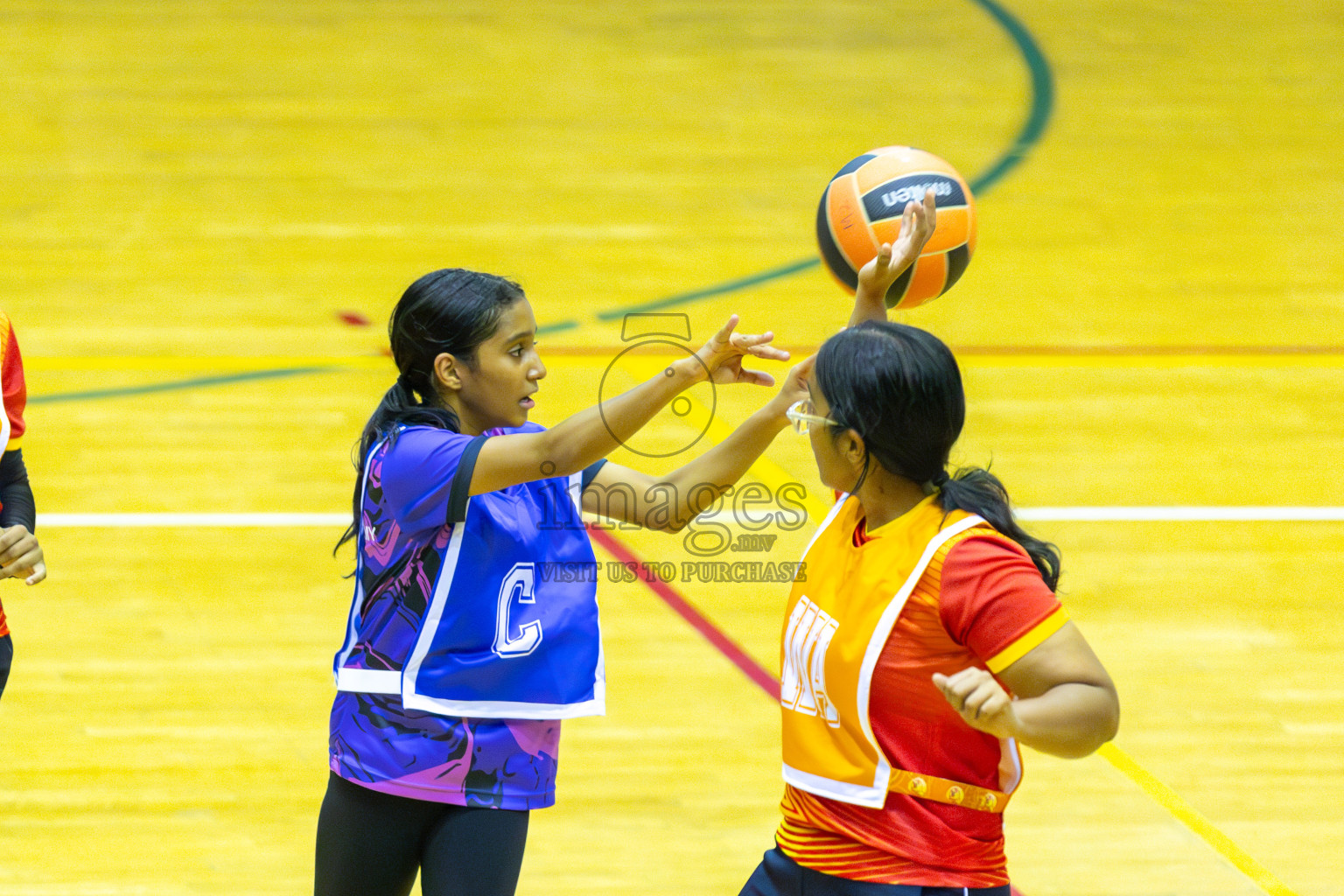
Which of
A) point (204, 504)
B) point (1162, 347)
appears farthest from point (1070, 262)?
point (204, 504)

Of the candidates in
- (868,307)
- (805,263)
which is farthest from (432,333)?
(805,263)

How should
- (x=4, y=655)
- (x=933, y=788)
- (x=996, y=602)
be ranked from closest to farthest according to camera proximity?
(x=996, y=602) → (x=933, y=788) → (x=4, y=655)

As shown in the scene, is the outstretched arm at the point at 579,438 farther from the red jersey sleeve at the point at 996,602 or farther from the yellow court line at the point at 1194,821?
the yellow court line at the point at 1194,821

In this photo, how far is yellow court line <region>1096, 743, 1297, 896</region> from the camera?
3.97 meters

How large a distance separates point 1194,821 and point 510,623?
239 cm

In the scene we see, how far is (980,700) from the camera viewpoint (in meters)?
2.02

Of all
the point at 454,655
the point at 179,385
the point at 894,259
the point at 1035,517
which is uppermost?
the point at 894,259

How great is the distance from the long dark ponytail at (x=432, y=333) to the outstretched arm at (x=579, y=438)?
241 mm

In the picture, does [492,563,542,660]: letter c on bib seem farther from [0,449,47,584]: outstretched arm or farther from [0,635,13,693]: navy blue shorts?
[0,635,13,693]: navy blue shorts

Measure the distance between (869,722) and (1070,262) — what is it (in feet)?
19.6

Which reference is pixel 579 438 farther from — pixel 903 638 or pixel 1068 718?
pixel 1068 718

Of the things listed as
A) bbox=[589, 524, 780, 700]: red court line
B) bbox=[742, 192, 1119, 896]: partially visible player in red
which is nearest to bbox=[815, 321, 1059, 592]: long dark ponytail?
bbox=[742, 192, 1119, 896]: partially visible player in red

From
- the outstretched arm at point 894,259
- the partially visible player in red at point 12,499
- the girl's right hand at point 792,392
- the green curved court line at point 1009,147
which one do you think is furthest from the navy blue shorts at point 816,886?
the green curved court line at point 1009,147

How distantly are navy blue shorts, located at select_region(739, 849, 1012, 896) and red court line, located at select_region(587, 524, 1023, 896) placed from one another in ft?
7.77
